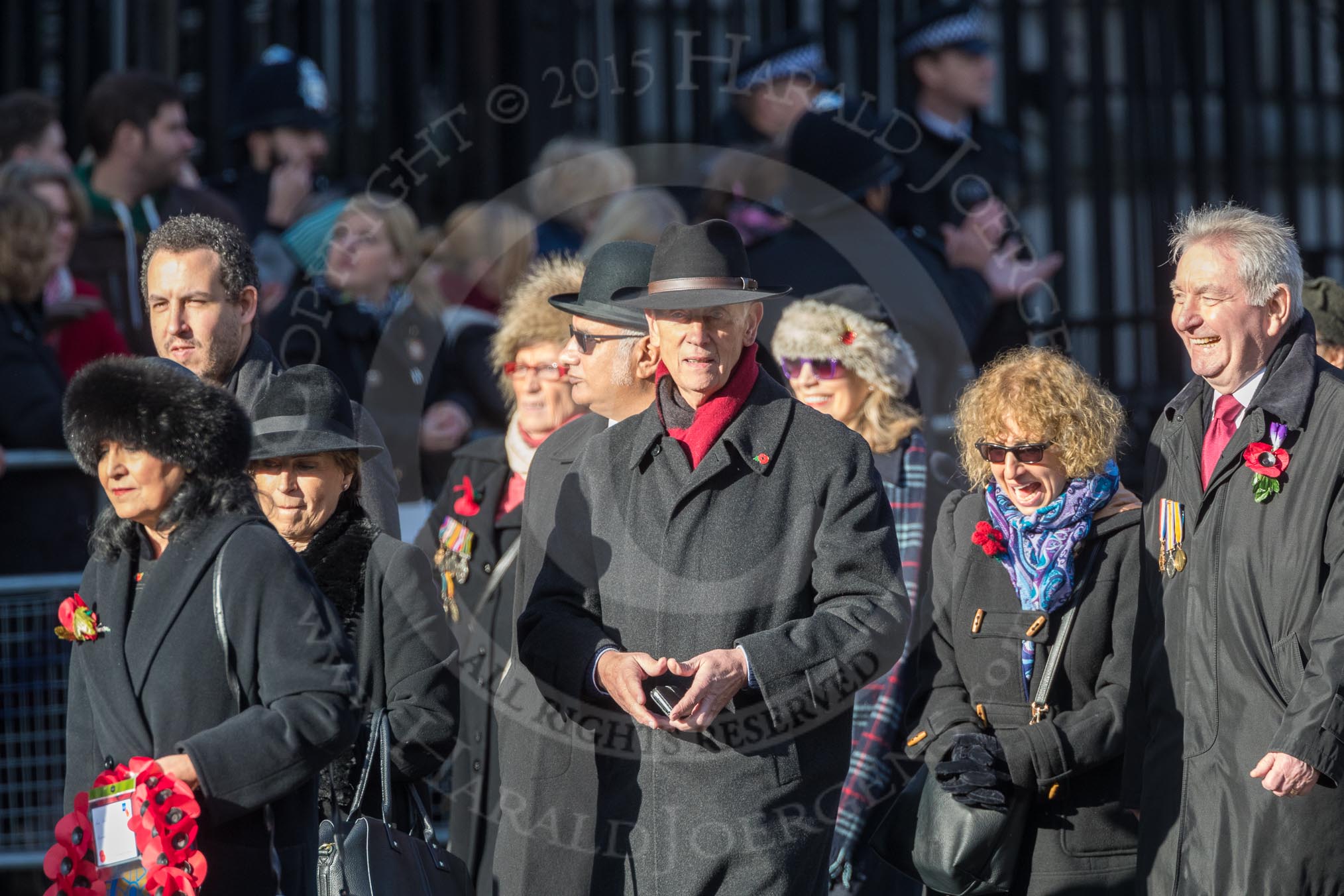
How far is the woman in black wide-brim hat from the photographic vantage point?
3.64 m

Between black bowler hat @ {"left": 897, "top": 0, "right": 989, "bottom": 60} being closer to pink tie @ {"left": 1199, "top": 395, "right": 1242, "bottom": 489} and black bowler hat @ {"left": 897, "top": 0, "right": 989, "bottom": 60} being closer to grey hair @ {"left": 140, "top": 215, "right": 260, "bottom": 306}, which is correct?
pink tie @ {"left": 1199, "top": 395, "right": 1242, "bottom": 489}

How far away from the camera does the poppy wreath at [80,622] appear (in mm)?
3029

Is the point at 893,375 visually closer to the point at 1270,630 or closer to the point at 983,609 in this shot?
the point at 983,609

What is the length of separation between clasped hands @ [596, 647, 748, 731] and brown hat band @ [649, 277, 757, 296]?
2.40ft

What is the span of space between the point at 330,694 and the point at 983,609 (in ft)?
5.23

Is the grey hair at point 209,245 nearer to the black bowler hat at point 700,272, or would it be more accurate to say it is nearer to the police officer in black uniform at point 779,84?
the black bowler hat at point 700,272

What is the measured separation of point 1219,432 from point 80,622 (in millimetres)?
2287

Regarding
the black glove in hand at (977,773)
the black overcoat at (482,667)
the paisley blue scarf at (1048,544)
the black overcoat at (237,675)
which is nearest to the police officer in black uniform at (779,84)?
the black overcoat at (482,667)

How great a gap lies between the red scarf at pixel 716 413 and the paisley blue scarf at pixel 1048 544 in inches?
30.2

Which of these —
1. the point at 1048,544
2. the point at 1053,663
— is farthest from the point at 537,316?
the point at 1053,663

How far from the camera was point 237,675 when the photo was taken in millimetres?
2982

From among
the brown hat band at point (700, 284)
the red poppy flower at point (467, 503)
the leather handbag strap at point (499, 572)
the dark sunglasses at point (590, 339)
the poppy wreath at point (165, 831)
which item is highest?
the brown hat band at point (700, 284)

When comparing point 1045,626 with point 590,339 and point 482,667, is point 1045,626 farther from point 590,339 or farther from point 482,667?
point 482,667

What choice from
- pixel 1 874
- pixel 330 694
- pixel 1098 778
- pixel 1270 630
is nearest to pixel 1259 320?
pixel 1270 630
